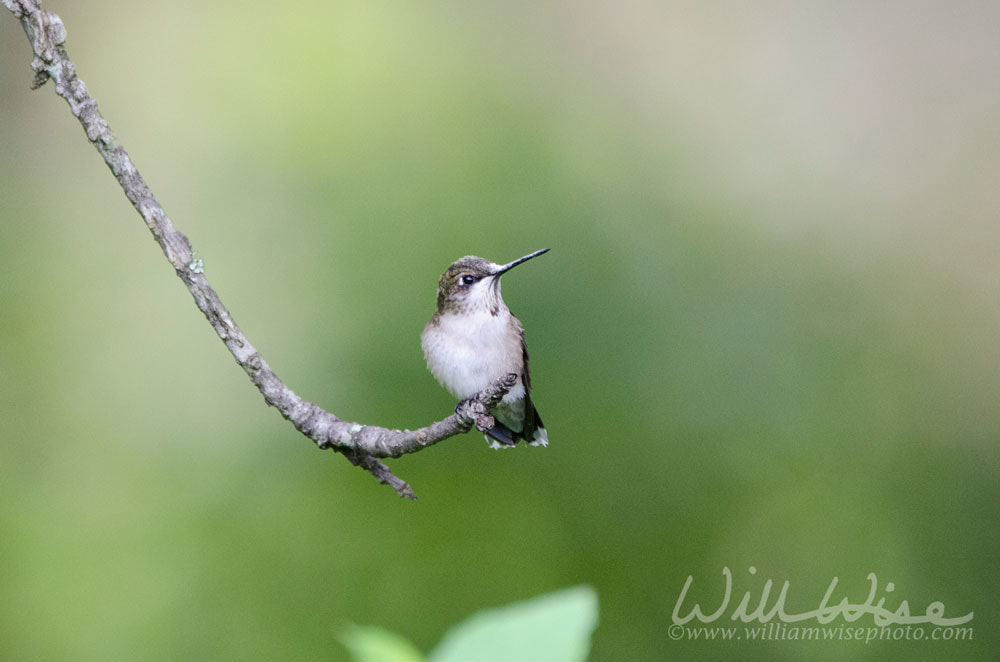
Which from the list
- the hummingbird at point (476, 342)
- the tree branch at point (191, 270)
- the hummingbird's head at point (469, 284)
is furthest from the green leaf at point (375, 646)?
the hummingbird's head at point (469, 284)

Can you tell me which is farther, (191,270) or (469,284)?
(469,284)

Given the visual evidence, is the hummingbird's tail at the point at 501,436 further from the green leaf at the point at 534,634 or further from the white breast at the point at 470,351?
the green leaf at the point at 534,634

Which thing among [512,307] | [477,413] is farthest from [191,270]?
[512,307]

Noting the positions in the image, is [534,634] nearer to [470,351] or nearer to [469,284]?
[470,351]

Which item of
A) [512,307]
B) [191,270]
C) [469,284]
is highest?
[512,307]

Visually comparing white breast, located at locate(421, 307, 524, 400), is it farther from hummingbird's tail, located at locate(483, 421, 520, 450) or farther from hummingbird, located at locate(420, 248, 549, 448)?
hummingbird's tail, located at locate(483, 421, 520, 450)

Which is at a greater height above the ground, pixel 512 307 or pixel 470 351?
pixel 512 307
